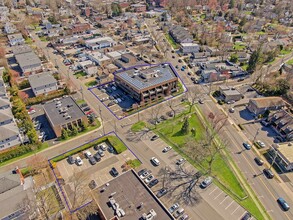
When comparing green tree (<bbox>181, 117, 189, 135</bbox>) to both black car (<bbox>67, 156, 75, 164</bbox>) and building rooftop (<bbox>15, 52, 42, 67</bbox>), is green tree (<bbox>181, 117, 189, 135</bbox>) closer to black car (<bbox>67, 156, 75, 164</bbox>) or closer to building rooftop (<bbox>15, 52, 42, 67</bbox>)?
black car (<bbox>67, 156, 75, 164</bbox>)

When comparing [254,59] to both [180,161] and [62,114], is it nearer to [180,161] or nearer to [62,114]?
[180,161]

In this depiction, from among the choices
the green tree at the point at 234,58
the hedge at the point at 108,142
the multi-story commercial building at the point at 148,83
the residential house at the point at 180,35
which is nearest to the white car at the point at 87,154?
the hedge at the point at 108,142

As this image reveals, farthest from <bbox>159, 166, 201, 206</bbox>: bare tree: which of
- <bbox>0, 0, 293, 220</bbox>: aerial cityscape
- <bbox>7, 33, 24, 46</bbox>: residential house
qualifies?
<bbox>7, 33, 24, 46</bbox>: residential house

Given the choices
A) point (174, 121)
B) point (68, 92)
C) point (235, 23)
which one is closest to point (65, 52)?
point (68, 92)

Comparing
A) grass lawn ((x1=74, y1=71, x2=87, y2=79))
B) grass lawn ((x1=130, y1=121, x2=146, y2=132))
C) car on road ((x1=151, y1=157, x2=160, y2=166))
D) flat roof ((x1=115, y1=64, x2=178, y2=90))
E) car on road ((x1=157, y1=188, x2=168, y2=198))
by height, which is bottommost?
grass lawn ((x1=74, y1=71, x2=87, y2=79))

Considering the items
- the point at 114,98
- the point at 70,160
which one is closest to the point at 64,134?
the point at 70,160

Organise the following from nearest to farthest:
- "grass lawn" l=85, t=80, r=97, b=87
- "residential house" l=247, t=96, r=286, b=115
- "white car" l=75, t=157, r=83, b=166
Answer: "white car" l=75, t=157, r=83, b=166
"residential house" l=247, t=96, r=286, b=115
"grass lawn" l=85, t=80, r=97, b=87
